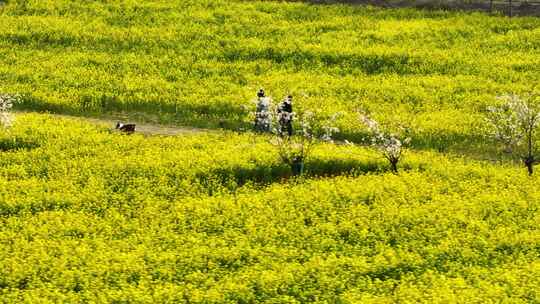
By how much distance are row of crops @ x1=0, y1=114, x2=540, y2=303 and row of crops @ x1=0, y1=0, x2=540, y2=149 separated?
7.05m

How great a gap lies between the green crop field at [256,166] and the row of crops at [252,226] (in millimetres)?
80

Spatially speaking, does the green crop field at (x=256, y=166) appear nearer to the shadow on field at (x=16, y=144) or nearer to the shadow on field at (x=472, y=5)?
the shadow on field at (x=16, y=144)

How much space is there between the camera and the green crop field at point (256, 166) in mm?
26297

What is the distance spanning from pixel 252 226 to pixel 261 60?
27.0 meters

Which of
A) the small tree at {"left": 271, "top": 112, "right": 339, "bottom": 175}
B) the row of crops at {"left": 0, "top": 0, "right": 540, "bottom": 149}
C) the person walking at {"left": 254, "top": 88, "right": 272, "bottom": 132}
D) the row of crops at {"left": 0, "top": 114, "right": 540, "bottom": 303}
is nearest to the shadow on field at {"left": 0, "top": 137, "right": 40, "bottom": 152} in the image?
the row of crops at {"left": 0, "top": 114, "right": 540, "bottom": 303}

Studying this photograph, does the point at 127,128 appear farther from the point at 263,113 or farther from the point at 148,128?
the point at 263,113

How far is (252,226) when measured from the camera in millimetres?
29828

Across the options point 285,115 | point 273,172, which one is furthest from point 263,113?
point 273,172

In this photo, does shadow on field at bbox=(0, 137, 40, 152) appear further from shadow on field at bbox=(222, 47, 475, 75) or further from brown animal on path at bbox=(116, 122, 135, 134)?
shadow on field at bbox=(222, 47, 475, 75)

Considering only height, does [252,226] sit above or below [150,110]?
above

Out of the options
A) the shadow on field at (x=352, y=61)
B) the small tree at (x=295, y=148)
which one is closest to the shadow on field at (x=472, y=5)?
the shadow on field at (x=352, y=61)

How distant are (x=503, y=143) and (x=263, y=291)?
18.6 meters

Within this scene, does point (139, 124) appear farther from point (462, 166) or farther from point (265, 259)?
point (265, 259)

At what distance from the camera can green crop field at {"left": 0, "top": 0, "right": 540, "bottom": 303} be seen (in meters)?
26.3
